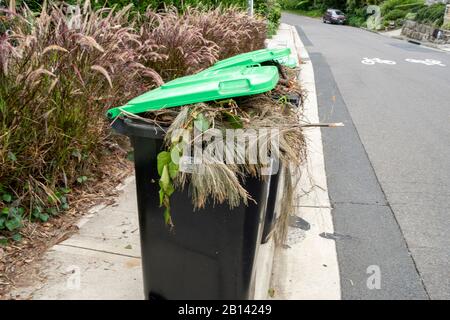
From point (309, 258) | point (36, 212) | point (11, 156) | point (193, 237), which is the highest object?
point (193, 237)

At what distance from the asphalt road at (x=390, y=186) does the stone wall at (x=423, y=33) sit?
15979 millimetres

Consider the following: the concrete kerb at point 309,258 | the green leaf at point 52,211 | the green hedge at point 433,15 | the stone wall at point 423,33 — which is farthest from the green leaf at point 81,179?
the green hedge at point 433,15

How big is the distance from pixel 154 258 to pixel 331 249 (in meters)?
1.78

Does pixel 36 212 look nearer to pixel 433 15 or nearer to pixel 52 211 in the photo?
pixel 52 211

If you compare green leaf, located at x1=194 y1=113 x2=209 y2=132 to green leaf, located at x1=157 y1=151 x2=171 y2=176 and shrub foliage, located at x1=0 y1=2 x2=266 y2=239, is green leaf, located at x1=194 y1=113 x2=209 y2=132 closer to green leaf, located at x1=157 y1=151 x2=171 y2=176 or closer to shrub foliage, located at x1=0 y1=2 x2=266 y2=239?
green leaf, located at x1=157 y1=151 x2=171 y2=176

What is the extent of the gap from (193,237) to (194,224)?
7 centimetres

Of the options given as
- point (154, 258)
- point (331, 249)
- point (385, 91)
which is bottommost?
point (385, 91)

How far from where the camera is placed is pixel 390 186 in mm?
5055

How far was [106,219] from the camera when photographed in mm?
3770

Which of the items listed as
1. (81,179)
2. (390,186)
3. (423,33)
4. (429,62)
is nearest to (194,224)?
(81,179)

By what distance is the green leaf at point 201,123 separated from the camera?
6.78 ft
